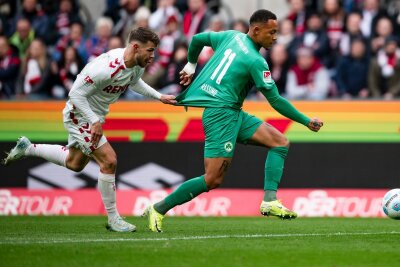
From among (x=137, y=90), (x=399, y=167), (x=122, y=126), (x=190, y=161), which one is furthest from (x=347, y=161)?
(x=137, y=90)

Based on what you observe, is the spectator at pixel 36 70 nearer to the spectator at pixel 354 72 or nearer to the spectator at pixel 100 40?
the spectator at pixel 100 40

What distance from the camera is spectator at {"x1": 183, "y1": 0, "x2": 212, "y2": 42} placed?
18.0 meters

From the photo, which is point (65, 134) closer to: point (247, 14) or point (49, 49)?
point (49, 49)

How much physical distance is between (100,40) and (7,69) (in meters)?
1.79

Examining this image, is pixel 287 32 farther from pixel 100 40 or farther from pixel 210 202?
pixel 210 202

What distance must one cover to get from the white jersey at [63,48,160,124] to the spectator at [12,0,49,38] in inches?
304

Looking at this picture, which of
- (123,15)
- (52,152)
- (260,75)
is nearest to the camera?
(260,75)

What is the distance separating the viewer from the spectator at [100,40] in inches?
704

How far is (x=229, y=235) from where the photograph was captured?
10.7m

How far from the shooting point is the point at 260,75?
10.5m

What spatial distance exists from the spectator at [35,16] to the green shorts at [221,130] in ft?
28.3

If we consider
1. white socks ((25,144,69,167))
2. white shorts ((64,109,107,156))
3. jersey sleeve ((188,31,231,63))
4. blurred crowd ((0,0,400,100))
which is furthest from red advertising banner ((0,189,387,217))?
jersey sleeve ((188,31,231,63))

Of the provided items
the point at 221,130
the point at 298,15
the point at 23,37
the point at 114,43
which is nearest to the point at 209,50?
the point at 114,43

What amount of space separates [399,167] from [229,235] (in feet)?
19.7
